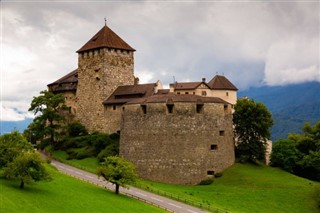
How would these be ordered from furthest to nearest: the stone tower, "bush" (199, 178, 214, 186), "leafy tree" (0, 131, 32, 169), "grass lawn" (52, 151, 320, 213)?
the stone tower < "bush" (199, 178, 214, 186) < "grass lawn" (52, 151, 320, 213) < "leafy tree" (0, 131, 32, 169)

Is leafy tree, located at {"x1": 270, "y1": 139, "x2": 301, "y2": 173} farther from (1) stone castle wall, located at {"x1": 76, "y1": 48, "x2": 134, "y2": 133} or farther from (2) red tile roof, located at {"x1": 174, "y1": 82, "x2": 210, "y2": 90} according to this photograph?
(1) stone castle wall, located at {"x1": 76, "y1": 48, "x2": 134, "y2": 133}

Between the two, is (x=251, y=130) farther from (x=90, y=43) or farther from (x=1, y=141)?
(x=1, y=141)

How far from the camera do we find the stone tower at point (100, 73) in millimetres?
83688

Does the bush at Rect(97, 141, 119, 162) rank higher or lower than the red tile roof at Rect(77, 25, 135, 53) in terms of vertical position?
lower

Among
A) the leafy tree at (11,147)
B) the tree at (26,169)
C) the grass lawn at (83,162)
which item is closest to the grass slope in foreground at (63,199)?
the tree at (26,169)

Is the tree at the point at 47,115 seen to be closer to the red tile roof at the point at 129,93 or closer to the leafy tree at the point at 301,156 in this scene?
the red tile roof at the point at 129,93

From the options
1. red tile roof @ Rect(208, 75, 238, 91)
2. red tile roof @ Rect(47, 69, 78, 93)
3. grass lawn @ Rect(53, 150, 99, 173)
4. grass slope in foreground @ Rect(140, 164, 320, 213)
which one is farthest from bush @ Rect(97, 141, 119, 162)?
red tile roof @ Rect(208, 75, 238, 91)

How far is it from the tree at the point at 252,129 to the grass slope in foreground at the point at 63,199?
25.7 m

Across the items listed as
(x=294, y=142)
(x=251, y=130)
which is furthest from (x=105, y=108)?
(x=294, y=142)

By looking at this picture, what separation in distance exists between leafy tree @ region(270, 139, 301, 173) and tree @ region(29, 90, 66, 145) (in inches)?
1261

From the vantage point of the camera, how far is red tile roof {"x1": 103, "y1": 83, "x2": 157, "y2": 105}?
79.5 m

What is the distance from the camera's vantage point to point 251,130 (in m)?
74.2

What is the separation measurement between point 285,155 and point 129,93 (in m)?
24.5

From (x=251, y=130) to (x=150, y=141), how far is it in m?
14.6
